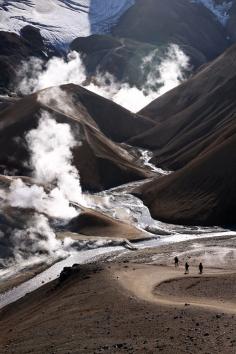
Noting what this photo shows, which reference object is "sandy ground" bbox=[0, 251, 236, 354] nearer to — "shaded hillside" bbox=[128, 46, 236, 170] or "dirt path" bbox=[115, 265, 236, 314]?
"dirt path" bbox=[115, 265, 236, 314]

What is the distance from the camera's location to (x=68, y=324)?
3912cm

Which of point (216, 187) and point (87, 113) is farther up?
point (216, 187)

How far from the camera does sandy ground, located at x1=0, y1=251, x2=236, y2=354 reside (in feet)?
106

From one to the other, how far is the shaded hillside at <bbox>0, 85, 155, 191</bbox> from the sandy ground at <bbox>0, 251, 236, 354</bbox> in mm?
88221

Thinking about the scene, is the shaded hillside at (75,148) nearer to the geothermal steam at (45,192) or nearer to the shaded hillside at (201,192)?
the geothermal steam at (45,192)

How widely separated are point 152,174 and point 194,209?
44158mm

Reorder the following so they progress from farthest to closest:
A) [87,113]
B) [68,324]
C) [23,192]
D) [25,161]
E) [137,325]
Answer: [87,113] < [25,161] < [23,192] < [68,324] < [137,325]

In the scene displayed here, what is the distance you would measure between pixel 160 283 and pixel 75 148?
103568 millimetres

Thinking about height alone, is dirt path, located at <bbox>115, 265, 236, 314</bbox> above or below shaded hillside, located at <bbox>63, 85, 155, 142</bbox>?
above

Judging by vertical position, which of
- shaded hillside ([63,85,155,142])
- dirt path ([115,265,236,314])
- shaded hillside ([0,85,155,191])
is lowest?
shaded hillside ([63,85,155,142])

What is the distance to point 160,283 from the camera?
50438 millimetres

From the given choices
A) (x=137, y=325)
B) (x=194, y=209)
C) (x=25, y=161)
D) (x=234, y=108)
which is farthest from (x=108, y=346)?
(x=234, y=108)

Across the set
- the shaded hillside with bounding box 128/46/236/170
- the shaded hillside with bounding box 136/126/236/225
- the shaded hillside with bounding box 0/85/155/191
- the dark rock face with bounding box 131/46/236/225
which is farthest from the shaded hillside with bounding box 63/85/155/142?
the shaded hillside with bounding box 136/126/236/225

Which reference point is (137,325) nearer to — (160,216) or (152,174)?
(160,216)
